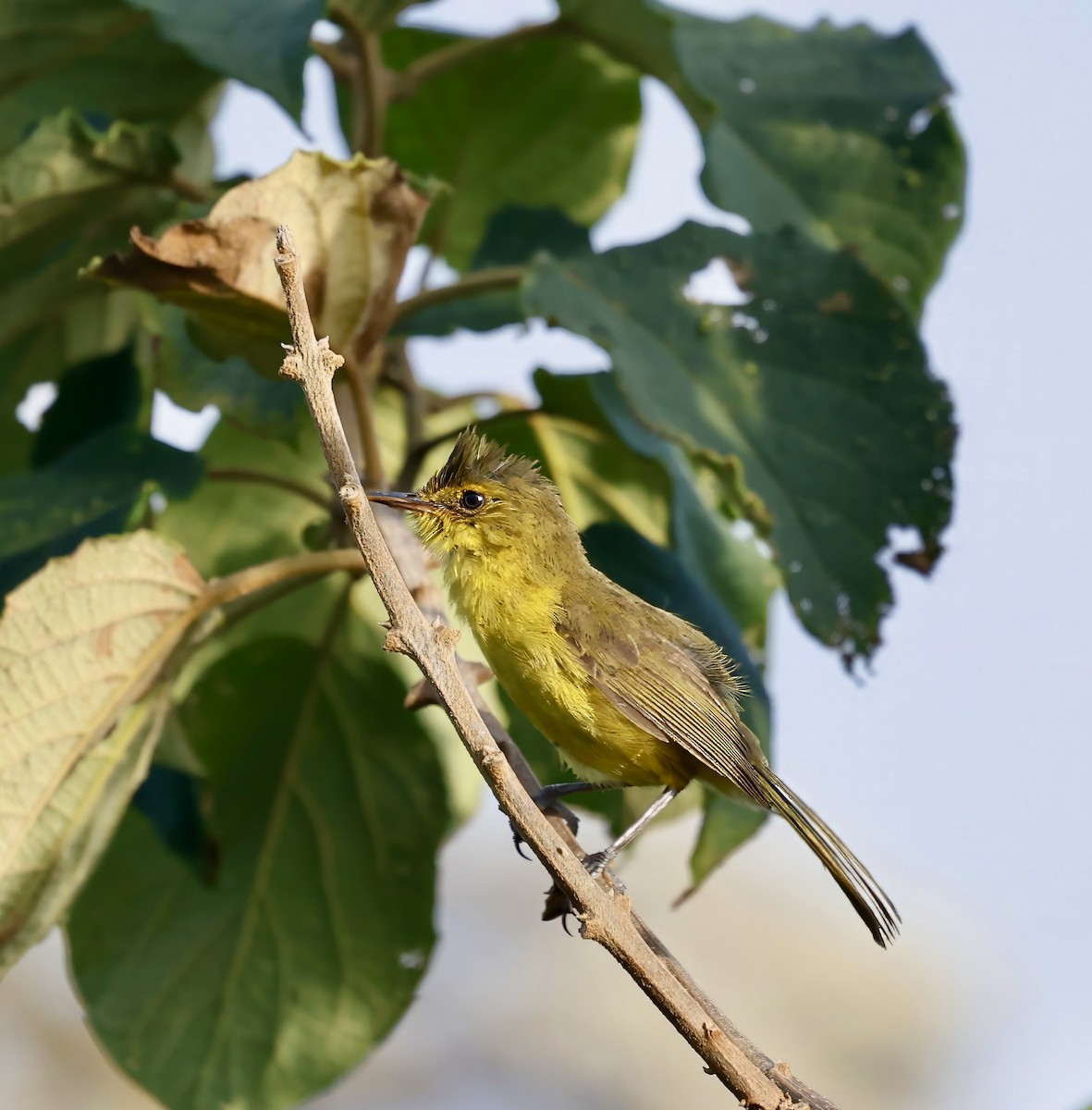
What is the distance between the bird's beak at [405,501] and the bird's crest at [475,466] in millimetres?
39

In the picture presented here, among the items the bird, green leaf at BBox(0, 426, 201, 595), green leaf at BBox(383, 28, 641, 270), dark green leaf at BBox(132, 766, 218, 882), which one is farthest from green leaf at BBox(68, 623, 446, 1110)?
green leaf at BBox(383, 28, 641, 270)

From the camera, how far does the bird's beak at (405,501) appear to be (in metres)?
2.01

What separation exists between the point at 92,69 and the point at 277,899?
1.57 m

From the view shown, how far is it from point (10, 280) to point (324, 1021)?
145cm

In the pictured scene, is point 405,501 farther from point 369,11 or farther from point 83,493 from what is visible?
point 369,11

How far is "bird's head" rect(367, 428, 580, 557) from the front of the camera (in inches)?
84.6

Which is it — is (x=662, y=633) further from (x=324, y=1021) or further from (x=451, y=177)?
(x=451, y=177)

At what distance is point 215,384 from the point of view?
7.78 feet

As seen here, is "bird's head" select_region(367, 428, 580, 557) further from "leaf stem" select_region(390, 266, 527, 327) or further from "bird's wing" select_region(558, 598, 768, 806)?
"leaf stem" select_region(390, 266, 527, 327)

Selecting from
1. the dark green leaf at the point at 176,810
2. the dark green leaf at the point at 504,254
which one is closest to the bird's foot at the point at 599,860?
the dark green leaf at the point at 176,810

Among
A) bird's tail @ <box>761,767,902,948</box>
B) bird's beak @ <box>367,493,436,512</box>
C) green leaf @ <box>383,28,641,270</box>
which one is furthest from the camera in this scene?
green leaf @ <box>383,28,641,270</box>

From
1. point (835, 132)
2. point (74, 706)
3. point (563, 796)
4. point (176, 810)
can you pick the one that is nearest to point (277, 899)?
point (176, 810)

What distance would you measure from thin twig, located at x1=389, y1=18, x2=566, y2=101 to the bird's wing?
47.5 inches

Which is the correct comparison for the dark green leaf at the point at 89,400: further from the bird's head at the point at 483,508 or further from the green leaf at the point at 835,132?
the green leaf at the point at 835,132
